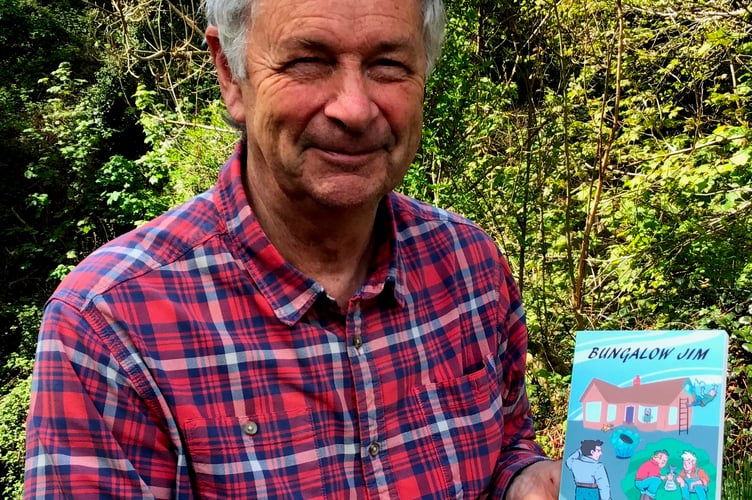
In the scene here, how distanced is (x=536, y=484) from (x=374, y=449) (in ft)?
1.36

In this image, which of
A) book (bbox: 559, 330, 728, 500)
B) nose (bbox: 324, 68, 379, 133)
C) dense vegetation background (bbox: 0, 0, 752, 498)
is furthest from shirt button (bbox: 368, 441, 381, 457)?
dense vegetation background (bbox: 0, 0, 752, 498)

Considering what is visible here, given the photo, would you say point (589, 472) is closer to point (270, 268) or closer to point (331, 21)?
point (270, 268)

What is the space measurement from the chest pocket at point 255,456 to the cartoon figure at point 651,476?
1.84ft

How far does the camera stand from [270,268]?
4.54 ft

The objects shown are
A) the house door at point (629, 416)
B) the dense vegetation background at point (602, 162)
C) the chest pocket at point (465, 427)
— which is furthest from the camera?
the dense vegetation background at point (602, 162)

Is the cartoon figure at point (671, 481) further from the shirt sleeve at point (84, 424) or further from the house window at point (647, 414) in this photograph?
the shirt sleeve at point (84, 424)

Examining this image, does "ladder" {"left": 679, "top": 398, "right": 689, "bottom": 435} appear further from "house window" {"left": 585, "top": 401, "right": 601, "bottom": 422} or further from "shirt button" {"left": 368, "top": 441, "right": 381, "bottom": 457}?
"shirt button" {"left": 368, "top": 441, "right": 381, "bottom": 457}

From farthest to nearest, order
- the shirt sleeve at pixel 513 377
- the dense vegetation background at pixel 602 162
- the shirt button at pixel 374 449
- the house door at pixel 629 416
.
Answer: the dense vegetation background at pixel 602 162 → the shirt sleeve at pixel 513 377 → the shirt button at pixel 374 449 → the house door at pixel 629 416

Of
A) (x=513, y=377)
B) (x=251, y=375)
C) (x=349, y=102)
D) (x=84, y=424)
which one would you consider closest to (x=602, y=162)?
(x=513, y=377)

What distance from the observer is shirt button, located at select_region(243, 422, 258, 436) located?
4.14 ft

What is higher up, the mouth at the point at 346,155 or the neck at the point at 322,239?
the mouth at the point at 346,155

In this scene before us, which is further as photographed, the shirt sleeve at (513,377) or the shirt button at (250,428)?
the shirt sleeve at (513,377)

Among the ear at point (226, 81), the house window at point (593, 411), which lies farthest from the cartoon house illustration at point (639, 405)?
the ear at point (226, 81)

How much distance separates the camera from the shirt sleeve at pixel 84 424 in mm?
1132
